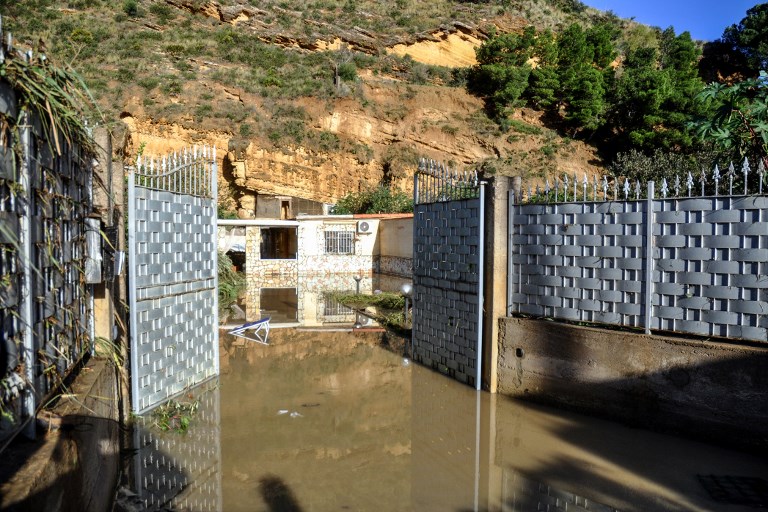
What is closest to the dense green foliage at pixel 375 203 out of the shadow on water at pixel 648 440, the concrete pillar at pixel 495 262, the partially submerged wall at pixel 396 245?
the partially submerged wall at pixel 396 245

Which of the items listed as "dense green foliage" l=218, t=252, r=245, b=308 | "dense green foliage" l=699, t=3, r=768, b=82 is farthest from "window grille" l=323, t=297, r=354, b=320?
"dense green foliage" l=699, t=3, r=768, b=82

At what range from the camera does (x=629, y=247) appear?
20.4ft

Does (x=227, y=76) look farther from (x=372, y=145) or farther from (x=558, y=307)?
(x=558, y=307)

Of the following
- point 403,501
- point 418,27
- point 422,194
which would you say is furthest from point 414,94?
point 403,501

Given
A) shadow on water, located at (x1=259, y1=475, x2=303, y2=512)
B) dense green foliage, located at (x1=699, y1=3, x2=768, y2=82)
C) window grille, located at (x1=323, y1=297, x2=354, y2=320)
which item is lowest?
shadow on water, located at (x1=259, y1=475, x2=303, y2=512)

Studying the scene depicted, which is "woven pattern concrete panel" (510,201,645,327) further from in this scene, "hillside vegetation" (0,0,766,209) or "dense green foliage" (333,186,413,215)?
"hillside vegetation" (0,0,766,209)

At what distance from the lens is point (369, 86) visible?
38.7m

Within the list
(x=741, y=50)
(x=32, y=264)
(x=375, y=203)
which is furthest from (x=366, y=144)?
(x=741, y=50)

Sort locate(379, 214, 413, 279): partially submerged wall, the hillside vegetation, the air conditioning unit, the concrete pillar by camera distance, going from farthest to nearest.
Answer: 1. the hillside vegetation
2. the air conditioning unit
3. locate(379, 214, 413, 279): partially submerged wall
4. the concrete pillar

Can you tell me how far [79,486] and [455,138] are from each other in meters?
35.7

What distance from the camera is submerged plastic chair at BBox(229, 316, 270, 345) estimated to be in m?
10.9

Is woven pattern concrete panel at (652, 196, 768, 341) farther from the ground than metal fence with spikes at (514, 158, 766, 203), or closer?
closer

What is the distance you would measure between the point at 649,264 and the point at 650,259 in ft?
Answer: 0.18

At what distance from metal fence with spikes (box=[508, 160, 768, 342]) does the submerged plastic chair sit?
17.9ft
